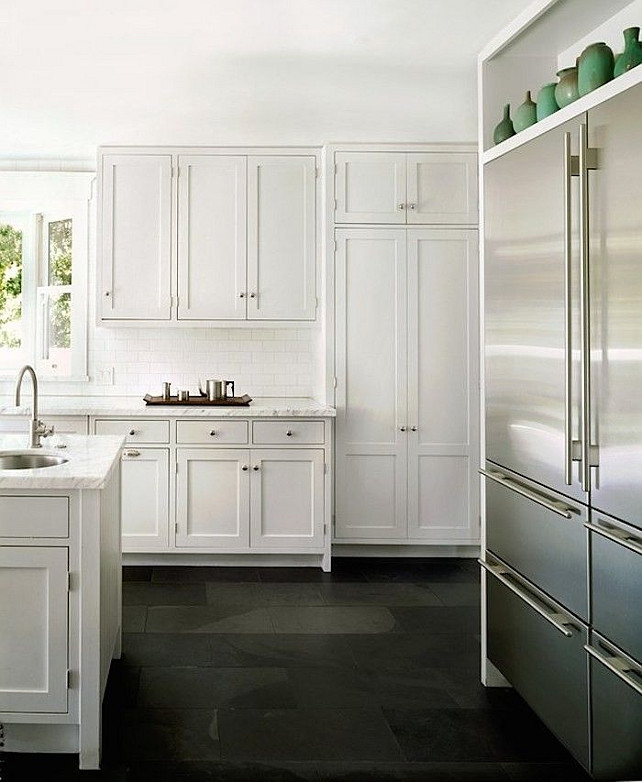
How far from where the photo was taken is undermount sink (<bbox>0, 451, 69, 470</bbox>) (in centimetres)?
290

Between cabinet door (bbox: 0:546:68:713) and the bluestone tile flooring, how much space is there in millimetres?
236

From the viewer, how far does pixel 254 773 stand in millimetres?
2402

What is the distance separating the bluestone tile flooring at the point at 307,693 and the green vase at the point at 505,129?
6.94ft

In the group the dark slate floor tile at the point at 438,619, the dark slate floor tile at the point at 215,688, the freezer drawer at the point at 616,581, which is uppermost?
the freezer drawer at the point at 616,581

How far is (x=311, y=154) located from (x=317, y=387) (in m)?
1.55

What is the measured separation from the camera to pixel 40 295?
5.50 m

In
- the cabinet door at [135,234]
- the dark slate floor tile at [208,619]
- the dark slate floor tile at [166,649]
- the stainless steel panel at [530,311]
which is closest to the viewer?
the stainless steel panel at [530,311]

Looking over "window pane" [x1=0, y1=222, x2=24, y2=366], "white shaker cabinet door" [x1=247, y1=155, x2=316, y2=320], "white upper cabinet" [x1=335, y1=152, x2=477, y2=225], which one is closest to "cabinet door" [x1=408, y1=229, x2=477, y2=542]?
"white upper cabinet" [x1=335, y1=152, x2=477, y2=225]

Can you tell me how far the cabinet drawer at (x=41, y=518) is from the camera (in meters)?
2.42

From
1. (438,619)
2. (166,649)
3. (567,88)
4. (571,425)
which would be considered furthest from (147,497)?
(567,88)

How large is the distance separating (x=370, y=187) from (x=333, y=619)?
2609mm

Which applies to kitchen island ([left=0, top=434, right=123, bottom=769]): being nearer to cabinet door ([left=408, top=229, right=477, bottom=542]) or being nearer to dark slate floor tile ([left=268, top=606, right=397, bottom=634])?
dark slate floor tile ([left=268, top=606, right=397, bottom=634])

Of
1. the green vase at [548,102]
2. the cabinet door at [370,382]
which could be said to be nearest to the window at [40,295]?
the cabinet door at [370,382]

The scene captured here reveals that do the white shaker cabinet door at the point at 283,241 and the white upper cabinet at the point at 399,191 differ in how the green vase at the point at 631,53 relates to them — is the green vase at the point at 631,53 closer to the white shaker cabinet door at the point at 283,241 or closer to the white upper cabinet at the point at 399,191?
the white upper cabinet at the point at 399,191
